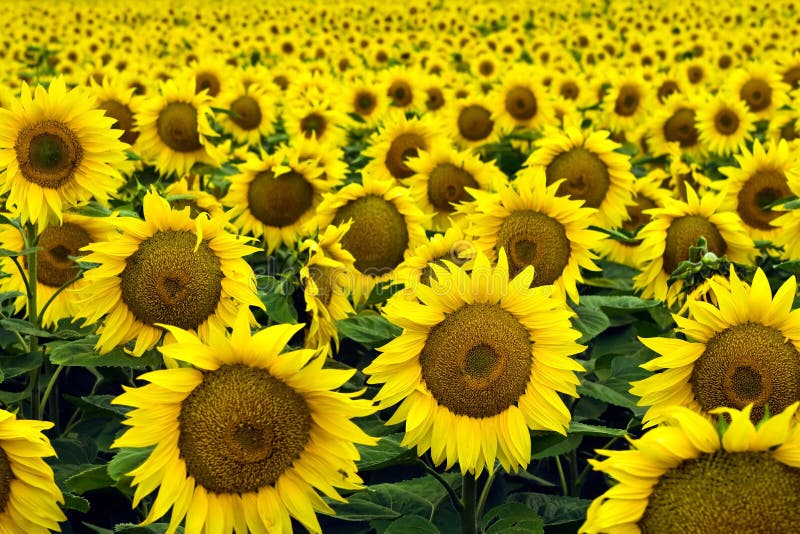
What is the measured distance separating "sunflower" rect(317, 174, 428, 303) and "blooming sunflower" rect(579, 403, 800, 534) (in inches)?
95.8

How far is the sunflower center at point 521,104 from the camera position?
7.47 meters

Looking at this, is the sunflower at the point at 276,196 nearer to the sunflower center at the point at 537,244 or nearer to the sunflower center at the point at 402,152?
the sunflower center at the point at 402,152

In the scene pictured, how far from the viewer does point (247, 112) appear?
23.7 ft

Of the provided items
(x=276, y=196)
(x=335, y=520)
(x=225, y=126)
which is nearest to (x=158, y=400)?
(x=335, y=520)

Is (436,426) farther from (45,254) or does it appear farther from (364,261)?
(45,254)

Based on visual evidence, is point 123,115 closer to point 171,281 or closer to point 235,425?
point 171,281

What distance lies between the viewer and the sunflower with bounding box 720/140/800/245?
182 inches

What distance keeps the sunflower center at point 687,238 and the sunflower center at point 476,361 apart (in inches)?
62.4

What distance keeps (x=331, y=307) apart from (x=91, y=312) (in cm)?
114

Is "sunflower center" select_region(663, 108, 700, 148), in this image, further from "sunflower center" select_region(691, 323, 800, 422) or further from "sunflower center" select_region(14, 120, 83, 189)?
"sunflower center" select_region(14, 120, 83, 189)

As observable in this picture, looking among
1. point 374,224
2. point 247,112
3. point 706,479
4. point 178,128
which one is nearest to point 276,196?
point 374,224

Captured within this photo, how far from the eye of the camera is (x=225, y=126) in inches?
288

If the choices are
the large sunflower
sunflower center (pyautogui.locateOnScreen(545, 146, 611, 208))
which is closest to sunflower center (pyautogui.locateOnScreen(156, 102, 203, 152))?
sunflower center (pyautogui.locateOnScreen(545, 146, 611, 208))

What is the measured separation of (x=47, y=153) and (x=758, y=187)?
148 inches
